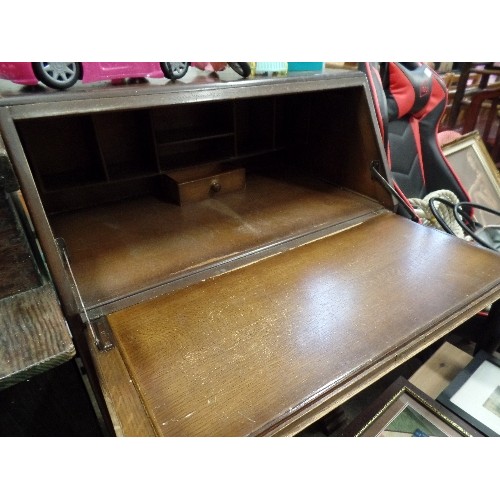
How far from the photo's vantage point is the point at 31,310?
1.96 feet

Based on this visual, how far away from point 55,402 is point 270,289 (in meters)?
0.61

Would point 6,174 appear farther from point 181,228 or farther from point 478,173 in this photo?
point 478,173

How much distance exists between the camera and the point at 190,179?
1.17 meters

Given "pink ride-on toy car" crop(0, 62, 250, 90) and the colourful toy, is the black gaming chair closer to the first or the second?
the colourful toy

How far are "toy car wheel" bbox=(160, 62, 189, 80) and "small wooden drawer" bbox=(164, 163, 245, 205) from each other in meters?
0.34

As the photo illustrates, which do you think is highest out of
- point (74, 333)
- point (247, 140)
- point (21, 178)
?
point (21, 178)

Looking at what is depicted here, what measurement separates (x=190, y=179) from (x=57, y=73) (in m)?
0.51

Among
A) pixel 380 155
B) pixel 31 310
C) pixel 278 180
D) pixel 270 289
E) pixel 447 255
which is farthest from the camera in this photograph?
pixel 278 180

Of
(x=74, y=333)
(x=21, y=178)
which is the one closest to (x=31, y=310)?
(x=74, y=333)

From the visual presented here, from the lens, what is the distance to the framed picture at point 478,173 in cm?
206

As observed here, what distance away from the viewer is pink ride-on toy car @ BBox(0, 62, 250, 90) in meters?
0.70

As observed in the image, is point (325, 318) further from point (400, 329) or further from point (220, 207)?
point (220, 207)

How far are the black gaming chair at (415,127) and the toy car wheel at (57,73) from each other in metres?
1.25

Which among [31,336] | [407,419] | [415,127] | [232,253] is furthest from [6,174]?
[415,127]
